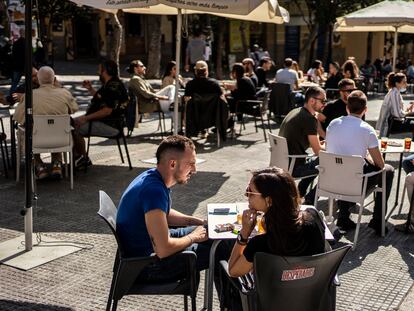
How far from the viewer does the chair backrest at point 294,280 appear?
9.70 ft

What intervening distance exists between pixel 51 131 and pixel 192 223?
367cm

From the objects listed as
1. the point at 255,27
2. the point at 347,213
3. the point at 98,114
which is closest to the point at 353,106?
the point at 347,213

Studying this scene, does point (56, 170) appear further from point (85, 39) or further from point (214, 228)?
point (85, 39)

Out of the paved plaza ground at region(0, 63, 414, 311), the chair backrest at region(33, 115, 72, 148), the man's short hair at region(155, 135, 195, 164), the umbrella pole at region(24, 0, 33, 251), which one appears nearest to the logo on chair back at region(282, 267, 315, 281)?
the man's short hair at region(155, 135, 195, 164)

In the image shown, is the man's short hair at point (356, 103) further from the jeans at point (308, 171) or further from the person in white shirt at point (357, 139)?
the jeans at point (308, 171)

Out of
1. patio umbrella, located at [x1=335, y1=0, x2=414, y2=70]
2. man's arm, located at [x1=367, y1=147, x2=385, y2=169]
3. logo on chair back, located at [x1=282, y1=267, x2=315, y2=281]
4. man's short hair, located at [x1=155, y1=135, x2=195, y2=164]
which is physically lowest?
logo on chair back, located at [x1=282, y1=267, x2=315, y2=281]

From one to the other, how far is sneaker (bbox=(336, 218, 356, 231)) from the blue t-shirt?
9.99 ft

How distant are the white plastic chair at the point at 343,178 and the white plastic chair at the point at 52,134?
326 centimetres

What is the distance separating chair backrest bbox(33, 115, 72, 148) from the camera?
7223 mm

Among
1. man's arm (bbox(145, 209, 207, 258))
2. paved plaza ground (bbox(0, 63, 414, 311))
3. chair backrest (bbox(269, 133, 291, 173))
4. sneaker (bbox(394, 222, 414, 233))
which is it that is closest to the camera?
man's arm (bbox(145, 209, 207, 258))

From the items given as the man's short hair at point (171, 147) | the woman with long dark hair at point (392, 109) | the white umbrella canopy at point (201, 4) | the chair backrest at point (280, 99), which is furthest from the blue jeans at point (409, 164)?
the chair backrest at point (280, 99)

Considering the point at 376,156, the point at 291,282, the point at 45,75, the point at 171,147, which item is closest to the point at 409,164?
the point at 376,156

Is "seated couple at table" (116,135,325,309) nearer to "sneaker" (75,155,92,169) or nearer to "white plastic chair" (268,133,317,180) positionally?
"white plastic chair" (268,133,317,180)

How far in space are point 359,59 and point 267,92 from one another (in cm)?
2352
